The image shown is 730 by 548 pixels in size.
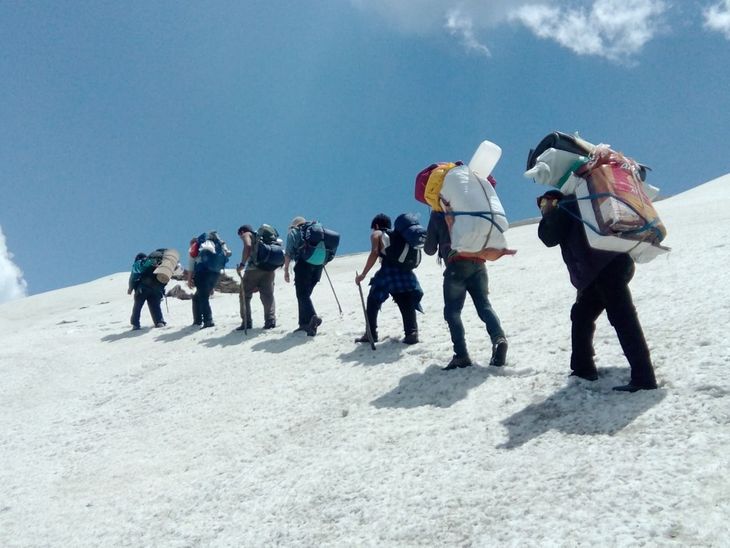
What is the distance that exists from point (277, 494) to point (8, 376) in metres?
7.99

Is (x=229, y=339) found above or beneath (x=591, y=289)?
beneath

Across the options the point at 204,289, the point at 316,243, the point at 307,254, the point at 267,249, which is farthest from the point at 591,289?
the point at 204,289

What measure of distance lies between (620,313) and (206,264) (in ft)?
29.5

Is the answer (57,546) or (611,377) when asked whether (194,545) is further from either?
(611,377)

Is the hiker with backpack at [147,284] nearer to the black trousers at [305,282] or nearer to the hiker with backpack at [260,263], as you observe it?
the hiker with backpack at [260,263]

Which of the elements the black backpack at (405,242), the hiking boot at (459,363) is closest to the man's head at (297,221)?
the black backpack at (405,242)

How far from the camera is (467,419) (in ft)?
15.4

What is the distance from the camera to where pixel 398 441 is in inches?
181

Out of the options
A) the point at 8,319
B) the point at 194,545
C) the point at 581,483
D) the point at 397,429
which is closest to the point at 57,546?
the point at 194,545

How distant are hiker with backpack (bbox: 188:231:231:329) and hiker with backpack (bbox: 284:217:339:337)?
125 inches

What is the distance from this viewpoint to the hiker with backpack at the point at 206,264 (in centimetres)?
1177

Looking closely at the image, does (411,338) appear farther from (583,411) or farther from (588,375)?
(583,411)

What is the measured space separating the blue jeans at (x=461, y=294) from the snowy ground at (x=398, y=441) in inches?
16.8

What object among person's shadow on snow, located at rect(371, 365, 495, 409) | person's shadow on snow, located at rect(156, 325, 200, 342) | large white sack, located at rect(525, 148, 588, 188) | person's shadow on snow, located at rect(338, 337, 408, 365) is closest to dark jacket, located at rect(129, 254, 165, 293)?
person's shadow on snow, located at rect(156, 325, 200, 342)
